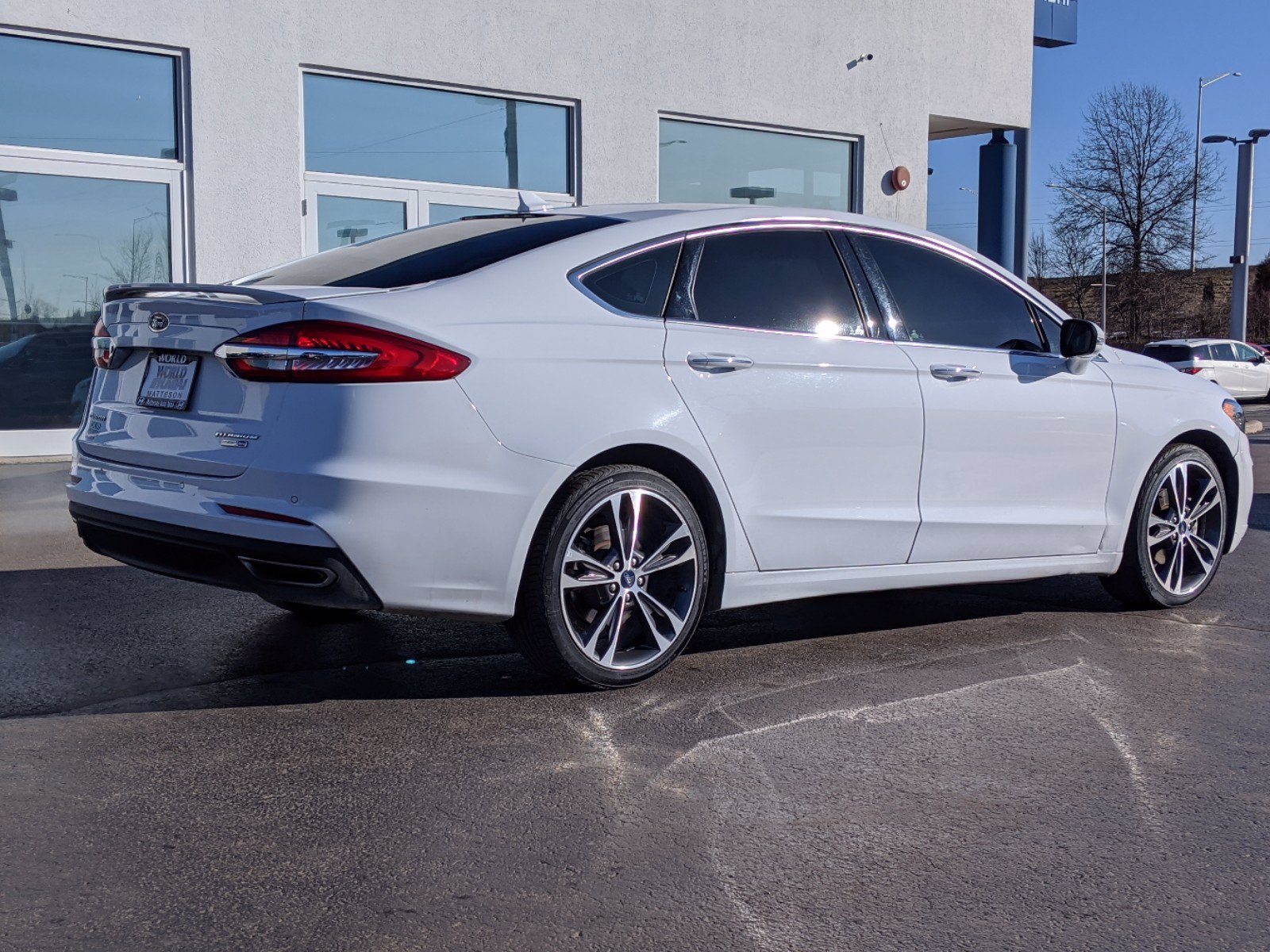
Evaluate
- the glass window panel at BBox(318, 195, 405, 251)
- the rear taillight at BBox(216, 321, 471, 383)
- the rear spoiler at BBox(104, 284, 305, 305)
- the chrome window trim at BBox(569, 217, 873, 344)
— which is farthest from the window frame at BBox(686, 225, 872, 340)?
the glass window panel at BBox(318, 195, 405, 251)

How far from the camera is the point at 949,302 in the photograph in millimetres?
5637

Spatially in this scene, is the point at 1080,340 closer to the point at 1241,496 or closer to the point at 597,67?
the point at 1241,496

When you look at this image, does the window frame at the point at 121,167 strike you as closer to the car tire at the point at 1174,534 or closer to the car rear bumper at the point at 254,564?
the car rear bumper at the point at 254,564

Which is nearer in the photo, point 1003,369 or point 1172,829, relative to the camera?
point 1172,829

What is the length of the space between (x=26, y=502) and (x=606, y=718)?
6188mm

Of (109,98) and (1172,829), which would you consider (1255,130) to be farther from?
(1172,829)

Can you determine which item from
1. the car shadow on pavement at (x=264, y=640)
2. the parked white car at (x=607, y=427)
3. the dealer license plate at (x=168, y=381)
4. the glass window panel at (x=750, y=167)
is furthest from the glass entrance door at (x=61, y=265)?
the dealer license plate at (x=168, y=381)

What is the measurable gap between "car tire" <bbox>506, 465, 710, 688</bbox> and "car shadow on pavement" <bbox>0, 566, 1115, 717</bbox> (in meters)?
0.26

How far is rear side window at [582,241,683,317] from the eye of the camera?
4.64 meters

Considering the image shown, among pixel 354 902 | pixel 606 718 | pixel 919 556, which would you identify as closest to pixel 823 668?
pixel 919 556

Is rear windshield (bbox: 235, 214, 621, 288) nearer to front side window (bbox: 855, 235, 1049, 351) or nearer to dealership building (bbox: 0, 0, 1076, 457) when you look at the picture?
front side window (bbox: 855, 235, 1049, 351)

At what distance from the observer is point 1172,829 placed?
3457mm

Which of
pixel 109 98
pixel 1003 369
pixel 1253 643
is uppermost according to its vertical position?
pixel 109 98

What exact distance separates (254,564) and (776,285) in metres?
2.07
